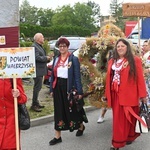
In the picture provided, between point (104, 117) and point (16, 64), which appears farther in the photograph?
point (104, 117)

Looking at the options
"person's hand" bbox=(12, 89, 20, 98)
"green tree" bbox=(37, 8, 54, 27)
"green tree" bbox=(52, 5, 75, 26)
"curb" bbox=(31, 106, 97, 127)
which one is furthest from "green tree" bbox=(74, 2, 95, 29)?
"person's hand" bbox=(12, 89, 20, 98)

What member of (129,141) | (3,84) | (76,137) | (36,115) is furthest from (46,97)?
(3,84)

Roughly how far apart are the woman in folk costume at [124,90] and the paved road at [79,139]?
416 millimetres

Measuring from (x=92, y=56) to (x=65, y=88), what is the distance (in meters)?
1.01

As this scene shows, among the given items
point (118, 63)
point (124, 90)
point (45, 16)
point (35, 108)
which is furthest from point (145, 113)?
point (45, 16)

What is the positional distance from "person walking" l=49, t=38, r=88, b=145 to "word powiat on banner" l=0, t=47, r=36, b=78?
173 centimetres

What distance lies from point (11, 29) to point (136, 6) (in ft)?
15.3

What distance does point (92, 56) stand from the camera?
6062mm

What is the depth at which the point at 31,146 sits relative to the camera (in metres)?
5.40

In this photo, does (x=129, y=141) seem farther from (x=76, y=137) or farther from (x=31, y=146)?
(x=31, y=146)

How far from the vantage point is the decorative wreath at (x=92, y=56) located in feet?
18.6

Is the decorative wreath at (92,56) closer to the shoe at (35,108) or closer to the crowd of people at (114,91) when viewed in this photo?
the crowd of people at (114,91)

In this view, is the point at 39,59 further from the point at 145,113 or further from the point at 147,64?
the point at 145,113

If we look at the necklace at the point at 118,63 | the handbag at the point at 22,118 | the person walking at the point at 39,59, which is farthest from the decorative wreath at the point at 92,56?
the handbag at the point at 22,118
